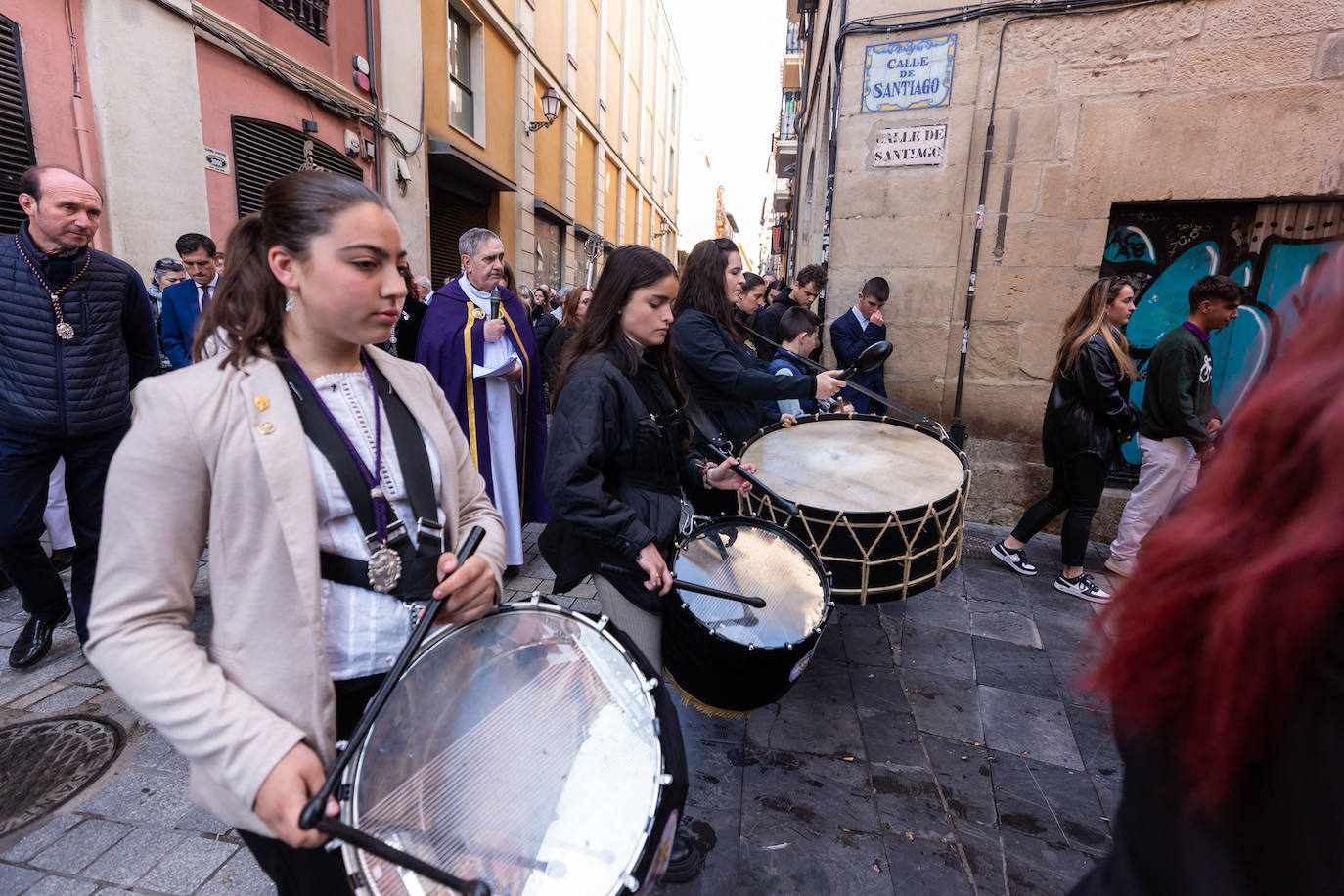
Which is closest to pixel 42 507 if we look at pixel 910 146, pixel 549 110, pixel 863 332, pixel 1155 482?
pixel 863 332

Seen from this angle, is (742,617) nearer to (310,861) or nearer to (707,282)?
(310,861)

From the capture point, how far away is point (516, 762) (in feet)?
4.01

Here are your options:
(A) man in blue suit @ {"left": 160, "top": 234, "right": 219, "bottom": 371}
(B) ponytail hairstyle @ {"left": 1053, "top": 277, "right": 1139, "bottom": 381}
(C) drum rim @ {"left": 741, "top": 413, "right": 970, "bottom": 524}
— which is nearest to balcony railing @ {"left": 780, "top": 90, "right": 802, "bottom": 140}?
(B) ponytail hairstyle @ {"left": 1053, "top": 277, "right": 1139, "bottom": 381}

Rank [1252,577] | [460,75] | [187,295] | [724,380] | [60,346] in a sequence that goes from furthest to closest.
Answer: [460,75] < [187,295] < [724,380] < [60,346] < [1252,577]

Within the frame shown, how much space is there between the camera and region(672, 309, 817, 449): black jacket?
330 cm

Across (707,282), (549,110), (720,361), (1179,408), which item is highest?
(549,110)

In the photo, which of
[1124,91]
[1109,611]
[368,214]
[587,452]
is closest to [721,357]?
[587,452]

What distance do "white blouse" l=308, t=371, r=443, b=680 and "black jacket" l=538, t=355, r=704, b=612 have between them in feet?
2.21

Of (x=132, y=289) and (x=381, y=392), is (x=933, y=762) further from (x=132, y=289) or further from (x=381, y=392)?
(x=132, y=289)

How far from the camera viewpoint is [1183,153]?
4.89 m

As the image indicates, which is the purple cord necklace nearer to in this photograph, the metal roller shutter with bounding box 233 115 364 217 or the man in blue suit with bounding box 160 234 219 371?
the man in blue suit with bounding box 160 234 219 371

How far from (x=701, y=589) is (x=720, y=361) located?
5.38 feet

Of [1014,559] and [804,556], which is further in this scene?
[1014,559]

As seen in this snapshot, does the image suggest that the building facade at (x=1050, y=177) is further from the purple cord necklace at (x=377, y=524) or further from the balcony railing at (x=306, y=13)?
the balcony railing at (x=306, y=13)
